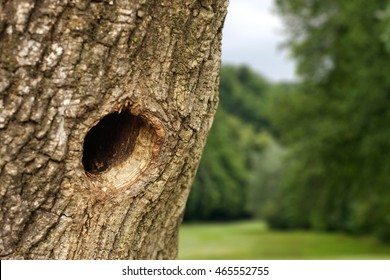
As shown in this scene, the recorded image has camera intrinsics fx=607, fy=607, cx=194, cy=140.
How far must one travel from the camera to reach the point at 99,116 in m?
2.31

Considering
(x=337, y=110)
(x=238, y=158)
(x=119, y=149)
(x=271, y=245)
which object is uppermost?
(x=238, y=158)

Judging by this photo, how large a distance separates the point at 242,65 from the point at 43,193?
7132cm

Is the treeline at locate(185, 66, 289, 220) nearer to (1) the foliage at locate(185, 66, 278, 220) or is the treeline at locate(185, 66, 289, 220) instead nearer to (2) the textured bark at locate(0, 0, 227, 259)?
(1) the foliage at locate(185, 66, 278, 220)

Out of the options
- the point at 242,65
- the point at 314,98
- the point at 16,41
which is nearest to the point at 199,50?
the point at 16,41

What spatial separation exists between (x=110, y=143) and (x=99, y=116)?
363 millimetres

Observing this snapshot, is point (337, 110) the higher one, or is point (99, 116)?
point (337, 110)

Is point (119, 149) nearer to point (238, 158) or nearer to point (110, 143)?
point (110, 143)

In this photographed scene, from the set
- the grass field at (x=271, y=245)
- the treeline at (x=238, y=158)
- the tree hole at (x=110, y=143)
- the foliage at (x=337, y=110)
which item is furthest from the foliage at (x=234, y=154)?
the tree hole at (x=110, y=143)

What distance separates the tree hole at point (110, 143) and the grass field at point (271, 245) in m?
20.8

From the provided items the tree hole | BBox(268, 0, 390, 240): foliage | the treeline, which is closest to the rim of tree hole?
the tree hole

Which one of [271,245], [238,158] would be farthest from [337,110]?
[238,158]

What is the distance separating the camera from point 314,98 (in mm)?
20062

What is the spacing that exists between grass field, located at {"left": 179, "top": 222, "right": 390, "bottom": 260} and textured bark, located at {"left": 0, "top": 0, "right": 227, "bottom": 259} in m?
20.9
